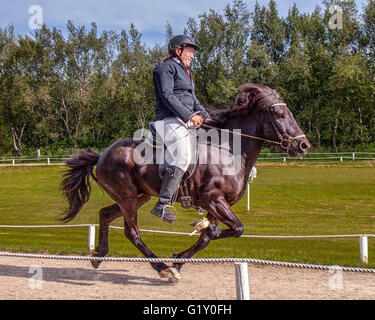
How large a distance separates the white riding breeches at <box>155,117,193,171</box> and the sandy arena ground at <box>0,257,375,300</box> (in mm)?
1746

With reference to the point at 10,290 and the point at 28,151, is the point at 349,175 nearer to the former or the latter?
the point at 10,290

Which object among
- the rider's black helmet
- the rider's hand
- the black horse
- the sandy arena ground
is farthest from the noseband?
the sandy arena ground

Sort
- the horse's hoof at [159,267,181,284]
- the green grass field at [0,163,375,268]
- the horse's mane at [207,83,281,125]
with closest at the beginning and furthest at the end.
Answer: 1. the horse's mane at [207,83,281,125]
2. the horse's hoof at [159,267,181,284]
3. the green grass field at [0,163,375,268]

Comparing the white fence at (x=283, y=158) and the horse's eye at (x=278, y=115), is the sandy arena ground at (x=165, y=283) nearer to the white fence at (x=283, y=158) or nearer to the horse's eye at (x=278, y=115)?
the horse's eye at (x=278, y=115)

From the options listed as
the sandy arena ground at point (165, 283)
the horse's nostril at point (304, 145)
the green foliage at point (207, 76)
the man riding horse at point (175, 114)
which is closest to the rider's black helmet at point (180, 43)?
the man riding horse at point (175, 114)

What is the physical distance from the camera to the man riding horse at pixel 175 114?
5824 millimetres

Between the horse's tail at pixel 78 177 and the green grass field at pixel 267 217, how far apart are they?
2.17 metres

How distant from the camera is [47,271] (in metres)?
7.48

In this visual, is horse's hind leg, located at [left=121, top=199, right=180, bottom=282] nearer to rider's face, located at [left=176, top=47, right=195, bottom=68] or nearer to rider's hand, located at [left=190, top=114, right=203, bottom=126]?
rider's hand, located at [left=190, top=114, right=203, bottom=126]

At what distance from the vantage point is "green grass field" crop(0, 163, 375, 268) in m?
9.56

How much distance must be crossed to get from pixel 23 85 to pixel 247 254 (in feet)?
132

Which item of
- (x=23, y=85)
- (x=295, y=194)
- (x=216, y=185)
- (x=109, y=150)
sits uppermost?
(x=23, y=85)
